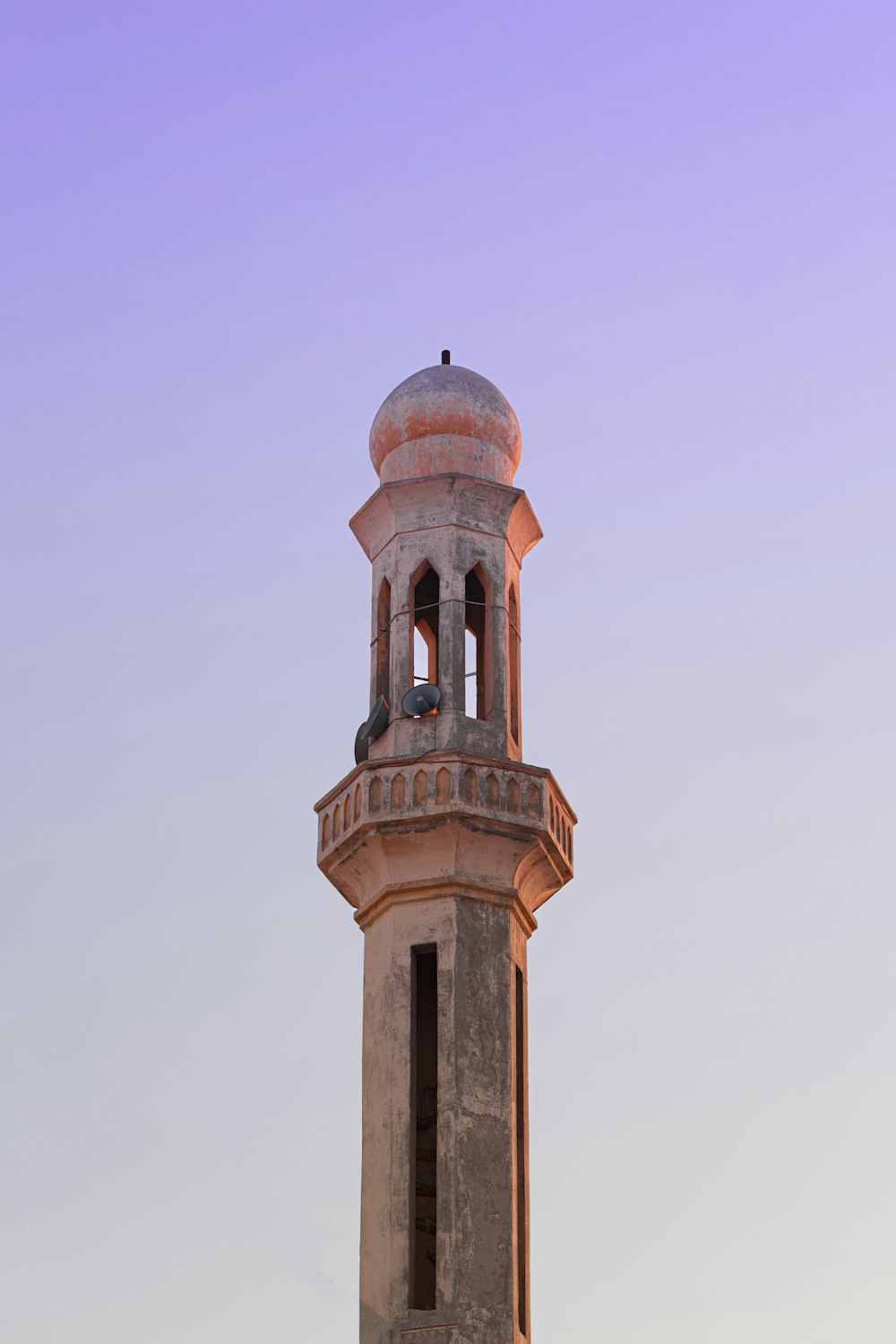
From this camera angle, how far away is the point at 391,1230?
24453mm

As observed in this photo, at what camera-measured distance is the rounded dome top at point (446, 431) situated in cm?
2873

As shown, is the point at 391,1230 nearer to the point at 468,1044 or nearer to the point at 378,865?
the point at 468,1044

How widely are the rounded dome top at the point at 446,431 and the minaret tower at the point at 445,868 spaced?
26mm

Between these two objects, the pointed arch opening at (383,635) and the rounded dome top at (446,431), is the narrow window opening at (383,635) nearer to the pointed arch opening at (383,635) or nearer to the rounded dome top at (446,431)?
the pointed arch opening at (383,635)

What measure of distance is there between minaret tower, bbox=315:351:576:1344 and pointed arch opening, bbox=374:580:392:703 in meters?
0.03

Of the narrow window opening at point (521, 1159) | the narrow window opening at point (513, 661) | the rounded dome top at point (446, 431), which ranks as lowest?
the narrow window opening at point (521, 1159)

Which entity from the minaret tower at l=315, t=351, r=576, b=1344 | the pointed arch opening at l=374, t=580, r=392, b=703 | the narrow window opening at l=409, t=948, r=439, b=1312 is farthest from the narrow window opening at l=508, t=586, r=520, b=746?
the narrow window opening at l=409, t=948, r=439, b=1312

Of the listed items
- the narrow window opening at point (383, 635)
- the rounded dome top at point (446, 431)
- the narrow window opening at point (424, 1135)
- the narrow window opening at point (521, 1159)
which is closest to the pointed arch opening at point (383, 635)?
the narrow window opening at point (383, 635)

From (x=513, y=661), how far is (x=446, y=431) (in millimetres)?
3108

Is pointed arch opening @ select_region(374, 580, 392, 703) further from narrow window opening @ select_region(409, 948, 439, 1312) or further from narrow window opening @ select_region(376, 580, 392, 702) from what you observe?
narrow window opening @ select_region(409, 948, 439, 1312)

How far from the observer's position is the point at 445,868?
26062 millimetres

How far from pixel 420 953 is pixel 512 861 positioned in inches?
60.1

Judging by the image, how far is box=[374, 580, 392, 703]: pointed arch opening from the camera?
28312 mm

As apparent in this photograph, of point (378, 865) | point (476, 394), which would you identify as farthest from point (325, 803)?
point (476, 394)
